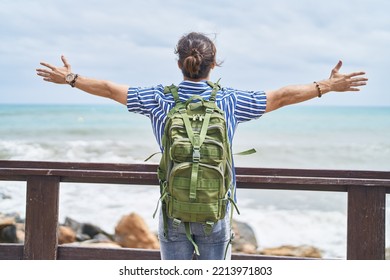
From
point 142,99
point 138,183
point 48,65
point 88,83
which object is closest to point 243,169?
point 138,183

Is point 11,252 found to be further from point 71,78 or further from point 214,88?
point 214,88

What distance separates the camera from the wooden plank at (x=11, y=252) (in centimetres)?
277

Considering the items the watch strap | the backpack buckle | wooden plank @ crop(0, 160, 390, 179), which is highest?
the watch strap

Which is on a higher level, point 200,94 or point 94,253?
point 200,94

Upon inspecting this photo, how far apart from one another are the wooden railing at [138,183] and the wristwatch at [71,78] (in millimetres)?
559

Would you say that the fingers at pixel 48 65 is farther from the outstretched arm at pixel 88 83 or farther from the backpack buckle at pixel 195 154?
the backpack buckle at pixel 195 154

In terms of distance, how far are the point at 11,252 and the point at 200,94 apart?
60.1 inches

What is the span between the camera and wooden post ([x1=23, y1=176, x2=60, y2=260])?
2.71 m

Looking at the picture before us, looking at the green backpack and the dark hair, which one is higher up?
the dark hair

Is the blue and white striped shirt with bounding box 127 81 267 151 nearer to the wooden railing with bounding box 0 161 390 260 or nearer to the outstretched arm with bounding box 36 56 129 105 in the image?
the outstretched arm with bounding box 36 56 129 105

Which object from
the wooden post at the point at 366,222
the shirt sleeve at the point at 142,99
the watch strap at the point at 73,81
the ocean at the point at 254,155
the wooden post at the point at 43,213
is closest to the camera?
the shirt sleeve at the point at 142,99

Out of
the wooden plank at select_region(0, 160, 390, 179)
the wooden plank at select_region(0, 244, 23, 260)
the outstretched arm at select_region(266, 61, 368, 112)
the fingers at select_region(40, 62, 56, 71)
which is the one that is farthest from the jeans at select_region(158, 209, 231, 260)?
the wooden plank at select_region(0, 244, 23, 260)

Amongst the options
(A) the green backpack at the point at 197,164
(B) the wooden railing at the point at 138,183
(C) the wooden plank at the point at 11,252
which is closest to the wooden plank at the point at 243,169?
(B) the wooden railing at the point at 138,183

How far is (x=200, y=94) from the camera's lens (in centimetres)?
201
